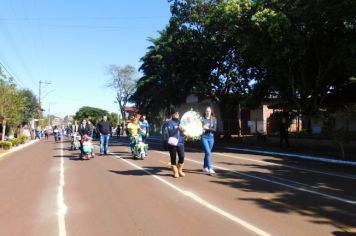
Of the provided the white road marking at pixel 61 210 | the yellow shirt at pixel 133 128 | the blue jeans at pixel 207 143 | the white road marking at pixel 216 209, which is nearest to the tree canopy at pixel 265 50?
the yellow shirt at pixel 133 128

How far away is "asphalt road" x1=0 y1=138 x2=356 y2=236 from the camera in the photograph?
807 cm

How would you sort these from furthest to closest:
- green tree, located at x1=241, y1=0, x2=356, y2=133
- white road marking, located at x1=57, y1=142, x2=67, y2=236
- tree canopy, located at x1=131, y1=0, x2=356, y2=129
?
tree canopy, located at x1=131, y1=0, x2=356, y2=129
green tree, located at x1=241, y1=0, x2=356, y2=133
white road marking, located at x1=57, y1=142, x2=67, y2=236

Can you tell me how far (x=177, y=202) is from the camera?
33.7 ft

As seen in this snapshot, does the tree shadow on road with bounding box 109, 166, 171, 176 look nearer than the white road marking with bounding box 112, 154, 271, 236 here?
No

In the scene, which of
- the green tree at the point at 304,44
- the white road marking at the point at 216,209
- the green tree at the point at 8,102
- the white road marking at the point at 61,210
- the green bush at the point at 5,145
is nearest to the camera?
the white road marking at the point at 216,209

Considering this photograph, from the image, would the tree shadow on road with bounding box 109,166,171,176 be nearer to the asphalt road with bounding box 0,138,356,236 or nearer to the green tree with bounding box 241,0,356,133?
the asphalt road with bounding box 0,138,356,236

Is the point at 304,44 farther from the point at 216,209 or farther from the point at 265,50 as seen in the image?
the point at 216,209

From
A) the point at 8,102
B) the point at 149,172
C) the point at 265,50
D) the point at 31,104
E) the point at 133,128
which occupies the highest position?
the point at 31,104

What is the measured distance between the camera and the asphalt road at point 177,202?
8.07 meters

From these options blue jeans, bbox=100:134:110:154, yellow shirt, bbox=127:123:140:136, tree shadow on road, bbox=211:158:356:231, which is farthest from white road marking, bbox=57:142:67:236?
blue jeans, bbox=100:134:110:154

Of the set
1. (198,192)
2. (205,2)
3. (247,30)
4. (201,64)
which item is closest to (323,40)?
(247,30)

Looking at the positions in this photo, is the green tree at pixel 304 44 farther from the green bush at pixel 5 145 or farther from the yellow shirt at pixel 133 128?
the green bush at pixel 5 145

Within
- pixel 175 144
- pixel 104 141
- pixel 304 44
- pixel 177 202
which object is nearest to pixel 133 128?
pixel 104 141

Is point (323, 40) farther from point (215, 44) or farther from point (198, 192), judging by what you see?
point (198, 192)
